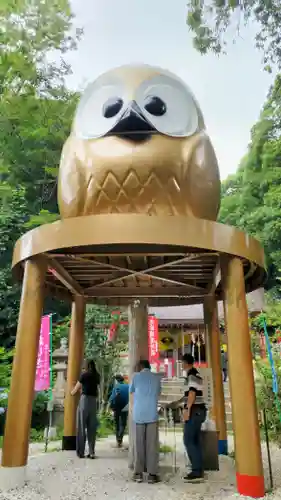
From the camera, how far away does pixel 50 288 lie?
8461 millimetres

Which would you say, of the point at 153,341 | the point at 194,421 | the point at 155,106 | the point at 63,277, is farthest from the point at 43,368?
the point at 155,106

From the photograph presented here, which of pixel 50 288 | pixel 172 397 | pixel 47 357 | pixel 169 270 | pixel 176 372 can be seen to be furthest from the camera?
pixel 176 372

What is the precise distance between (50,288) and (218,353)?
3.59 metres

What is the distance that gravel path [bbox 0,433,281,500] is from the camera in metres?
5.34

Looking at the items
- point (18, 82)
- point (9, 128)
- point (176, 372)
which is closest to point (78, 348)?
point (9, 128)

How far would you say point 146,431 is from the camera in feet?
19.6

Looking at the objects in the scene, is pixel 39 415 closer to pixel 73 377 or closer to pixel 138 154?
pixel 73 377

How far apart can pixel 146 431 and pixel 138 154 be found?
12.6 ft

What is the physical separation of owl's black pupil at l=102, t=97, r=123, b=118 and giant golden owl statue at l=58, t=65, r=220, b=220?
1 cm

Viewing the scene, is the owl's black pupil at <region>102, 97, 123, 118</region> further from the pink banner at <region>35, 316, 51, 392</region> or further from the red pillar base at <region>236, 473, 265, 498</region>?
the pink banner at <region>35, 316, 51, 392</region>

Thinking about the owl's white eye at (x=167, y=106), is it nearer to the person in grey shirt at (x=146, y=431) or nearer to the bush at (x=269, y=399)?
the person in grey shirt at (x=146, y=431)

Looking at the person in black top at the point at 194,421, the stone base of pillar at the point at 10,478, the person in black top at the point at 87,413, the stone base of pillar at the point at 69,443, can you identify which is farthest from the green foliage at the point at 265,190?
the stone base of pillar at the point at 10,478

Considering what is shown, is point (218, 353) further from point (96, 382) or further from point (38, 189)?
point (38, 189)

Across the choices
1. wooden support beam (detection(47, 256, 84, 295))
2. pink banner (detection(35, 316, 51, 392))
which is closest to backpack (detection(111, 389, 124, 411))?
pink banner (detection(35, 316, 51, 392))
